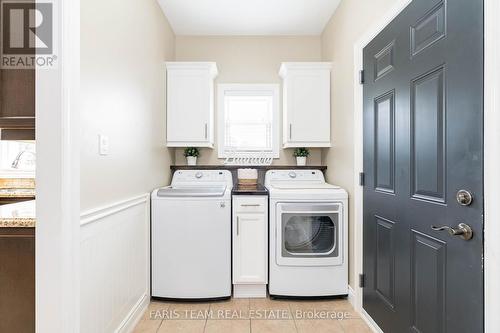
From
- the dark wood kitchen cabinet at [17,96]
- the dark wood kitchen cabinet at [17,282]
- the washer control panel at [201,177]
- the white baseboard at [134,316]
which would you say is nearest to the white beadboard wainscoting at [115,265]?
the white baseboard at [134,316]

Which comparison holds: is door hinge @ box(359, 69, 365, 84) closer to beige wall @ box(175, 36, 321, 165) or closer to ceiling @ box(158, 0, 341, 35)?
ceiling @ box(158, 0, 341, 35)

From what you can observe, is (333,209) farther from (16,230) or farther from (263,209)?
(16,230)

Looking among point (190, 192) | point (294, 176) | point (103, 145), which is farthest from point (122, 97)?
point (294, 176)

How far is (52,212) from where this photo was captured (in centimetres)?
124

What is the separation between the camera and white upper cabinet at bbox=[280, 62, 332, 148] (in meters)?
2.99

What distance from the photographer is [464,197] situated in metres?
1.17

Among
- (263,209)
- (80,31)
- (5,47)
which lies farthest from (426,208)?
(5,47)

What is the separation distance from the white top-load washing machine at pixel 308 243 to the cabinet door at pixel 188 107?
1.08m

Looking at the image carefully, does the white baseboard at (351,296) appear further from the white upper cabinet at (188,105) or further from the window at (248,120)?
the white upper cabinet at (188,105)

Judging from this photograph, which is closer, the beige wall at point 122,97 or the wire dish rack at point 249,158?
the beige wall at point 122,97

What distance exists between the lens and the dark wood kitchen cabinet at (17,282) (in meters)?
1.36

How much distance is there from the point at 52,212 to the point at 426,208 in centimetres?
173

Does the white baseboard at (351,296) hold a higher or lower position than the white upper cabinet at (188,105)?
lower

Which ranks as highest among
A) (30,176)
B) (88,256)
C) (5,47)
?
(5,47)
